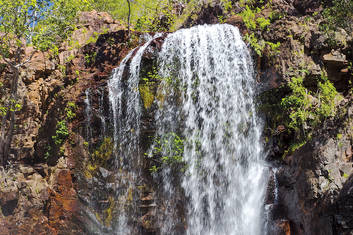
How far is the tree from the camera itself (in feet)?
38.3

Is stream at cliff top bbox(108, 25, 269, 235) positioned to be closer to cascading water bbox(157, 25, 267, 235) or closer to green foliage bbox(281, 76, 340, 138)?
cascading water bbox(157, 25, 267, 235)

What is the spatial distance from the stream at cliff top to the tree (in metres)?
3.67

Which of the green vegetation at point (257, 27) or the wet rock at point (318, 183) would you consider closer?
the wet rock at point (318, 183)

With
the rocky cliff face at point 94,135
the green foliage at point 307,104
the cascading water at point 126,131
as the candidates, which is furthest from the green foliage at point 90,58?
the green foliage at point 307,104

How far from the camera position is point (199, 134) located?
10086 mm

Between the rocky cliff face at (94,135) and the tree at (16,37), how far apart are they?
0.35m

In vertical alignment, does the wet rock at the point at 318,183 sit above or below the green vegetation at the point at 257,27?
below

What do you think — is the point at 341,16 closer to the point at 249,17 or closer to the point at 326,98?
the point at 326,98

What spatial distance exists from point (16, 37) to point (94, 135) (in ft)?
16.7

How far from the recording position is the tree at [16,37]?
1166cm

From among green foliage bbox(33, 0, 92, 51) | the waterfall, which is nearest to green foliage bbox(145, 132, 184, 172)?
the waterfall

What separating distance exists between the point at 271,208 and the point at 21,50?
11.4m

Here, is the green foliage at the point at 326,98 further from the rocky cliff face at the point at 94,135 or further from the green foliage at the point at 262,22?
A: the green foliage at the point at 262,22

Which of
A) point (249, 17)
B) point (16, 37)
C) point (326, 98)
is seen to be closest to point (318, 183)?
point (326, 98)
